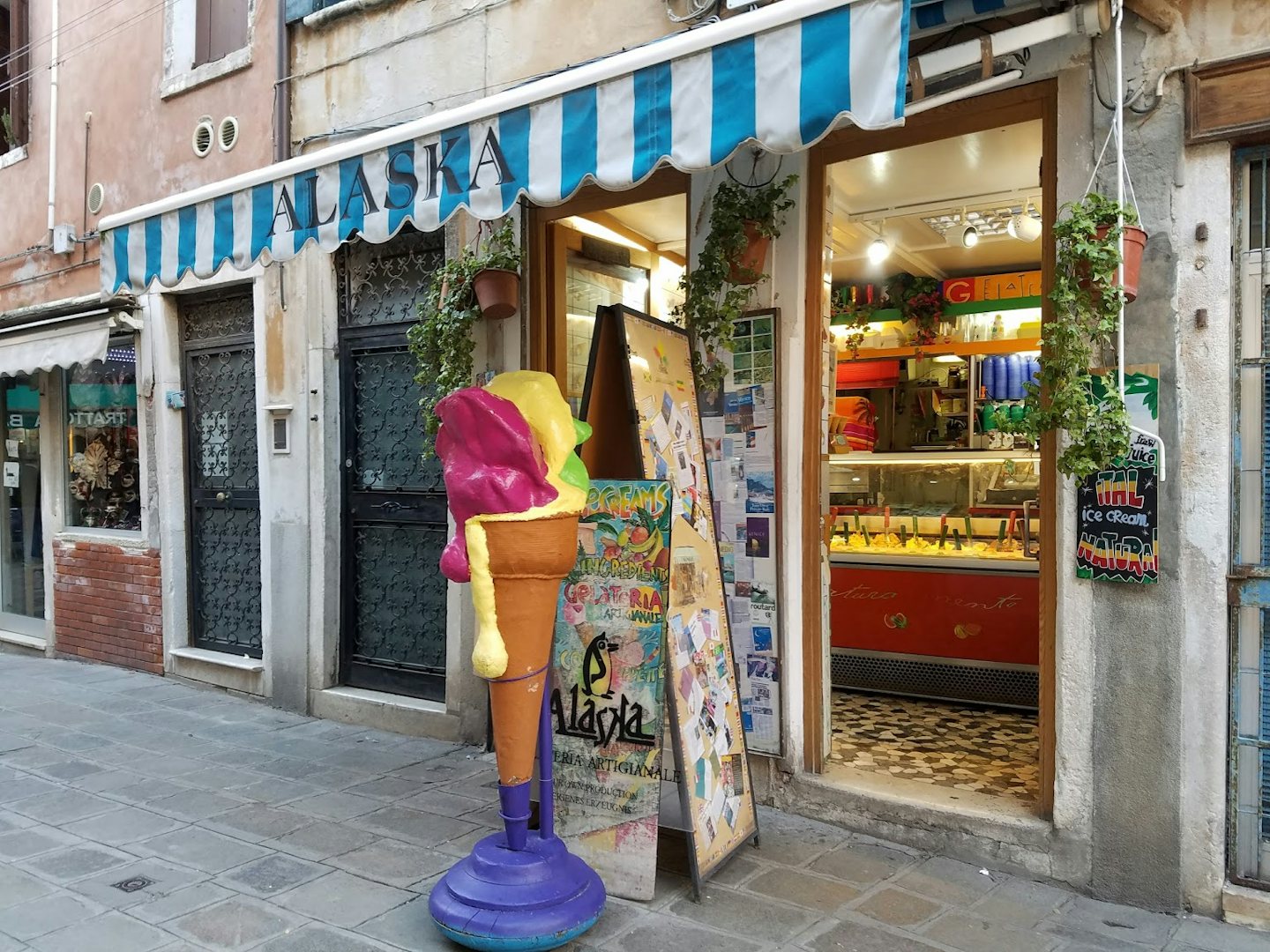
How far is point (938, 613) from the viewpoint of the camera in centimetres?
621

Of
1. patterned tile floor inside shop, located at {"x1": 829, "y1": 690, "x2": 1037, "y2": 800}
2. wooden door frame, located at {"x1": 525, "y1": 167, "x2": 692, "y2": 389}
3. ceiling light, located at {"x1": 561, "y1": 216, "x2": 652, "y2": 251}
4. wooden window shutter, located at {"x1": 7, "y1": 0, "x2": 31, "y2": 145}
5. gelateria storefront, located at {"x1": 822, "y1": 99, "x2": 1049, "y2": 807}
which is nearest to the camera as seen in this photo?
patterned tile floor inside shop, located at {"x1": 829, "y1": 690, "x2": 1037, "y2": 800}

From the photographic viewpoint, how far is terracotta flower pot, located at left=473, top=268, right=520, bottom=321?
17.5ft

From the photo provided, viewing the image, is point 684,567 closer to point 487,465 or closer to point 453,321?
point 487,465

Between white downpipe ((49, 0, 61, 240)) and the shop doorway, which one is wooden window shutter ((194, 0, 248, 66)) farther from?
the shop doorway

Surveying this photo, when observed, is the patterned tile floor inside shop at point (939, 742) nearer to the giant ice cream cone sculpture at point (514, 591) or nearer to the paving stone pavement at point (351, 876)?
the paving stone pavement at point (351, 876)

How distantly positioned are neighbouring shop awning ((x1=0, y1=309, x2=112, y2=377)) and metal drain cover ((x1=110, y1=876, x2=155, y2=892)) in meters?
5.00

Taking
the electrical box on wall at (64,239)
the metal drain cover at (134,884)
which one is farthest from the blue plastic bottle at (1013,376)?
the electrical box on wall at (64,239)

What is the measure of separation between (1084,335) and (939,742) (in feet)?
9.06

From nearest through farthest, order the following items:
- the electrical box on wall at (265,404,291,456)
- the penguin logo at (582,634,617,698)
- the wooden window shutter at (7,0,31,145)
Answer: the penguin logo at (582,634,617,698)
the electrical box on wall at (265,404,291,456)
the wooden window shutter at (7,0,31,145)

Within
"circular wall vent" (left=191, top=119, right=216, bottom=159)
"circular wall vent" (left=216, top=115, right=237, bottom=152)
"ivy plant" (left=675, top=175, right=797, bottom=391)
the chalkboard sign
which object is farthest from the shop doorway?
the chalkboard sign

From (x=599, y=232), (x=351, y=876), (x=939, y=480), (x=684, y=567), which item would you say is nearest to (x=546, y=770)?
(x=684, y=567)

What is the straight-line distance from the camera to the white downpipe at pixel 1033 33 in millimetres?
3566

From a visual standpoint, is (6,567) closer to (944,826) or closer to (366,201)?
(366,201)

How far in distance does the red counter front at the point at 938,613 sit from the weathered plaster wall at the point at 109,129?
525cm
